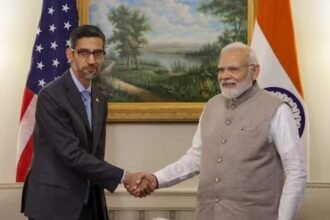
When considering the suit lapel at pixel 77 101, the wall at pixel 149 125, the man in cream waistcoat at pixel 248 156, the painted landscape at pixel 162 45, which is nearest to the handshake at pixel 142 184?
the man in cream waistcoat at pixel 248 156

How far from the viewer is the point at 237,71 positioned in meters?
2.54

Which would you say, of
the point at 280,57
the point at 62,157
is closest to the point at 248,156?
the point at 62,157

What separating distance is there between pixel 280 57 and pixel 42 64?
164 centimetres

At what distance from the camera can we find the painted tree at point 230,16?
12.8 ft

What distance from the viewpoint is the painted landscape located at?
154 inches

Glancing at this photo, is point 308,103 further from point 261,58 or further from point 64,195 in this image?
point 64,195

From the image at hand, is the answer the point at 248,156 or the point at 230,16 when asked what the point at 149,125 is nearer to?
the point at 230,16

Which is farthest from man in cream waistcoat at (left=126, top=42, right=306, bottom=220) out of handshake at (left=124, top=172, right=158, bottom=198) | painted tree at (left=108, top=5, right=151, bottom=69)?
painted tree at (left=108, top=5, right=151, bottom=69)

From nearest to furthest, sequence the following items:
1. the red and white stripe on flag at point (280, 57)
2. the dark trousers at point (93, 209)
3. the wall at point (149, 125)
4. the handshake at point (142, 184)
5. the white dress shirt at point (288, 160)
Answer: the white dress shirt at point (288, 160), the dark trousers at point (93, 209), the handshake at point (142, 184), the red and white stripe on flag at point (280, 57), the wall at point (149, 125)

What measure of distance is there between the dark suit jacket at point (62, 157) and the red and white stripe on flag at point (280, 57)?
147 centimetres

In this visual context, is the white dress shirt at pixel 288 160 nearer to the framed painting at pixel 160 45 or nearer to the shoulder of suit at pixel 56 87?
the shoulder of suit at pixel 56 87

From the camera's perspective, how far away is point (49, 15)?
3.69 meters

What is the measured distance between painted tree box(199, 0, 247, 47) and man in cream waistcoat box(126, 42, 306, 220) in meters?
1.37

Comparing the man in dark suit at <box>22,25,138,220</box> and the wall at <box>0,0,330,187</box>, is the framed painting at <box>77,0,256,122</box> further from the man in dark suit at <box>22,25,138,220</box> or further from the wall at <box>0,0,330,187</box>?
the man in dark suit at <box>22,25,138,220</box>
